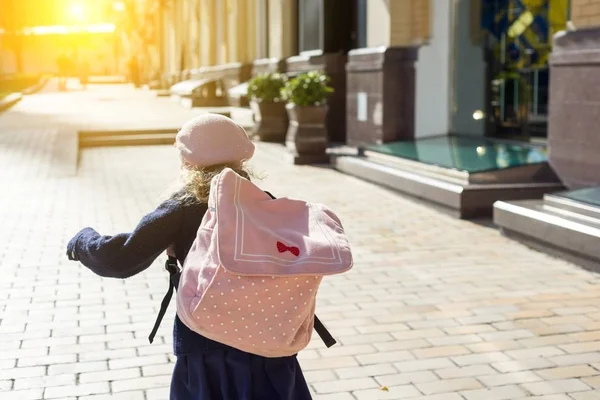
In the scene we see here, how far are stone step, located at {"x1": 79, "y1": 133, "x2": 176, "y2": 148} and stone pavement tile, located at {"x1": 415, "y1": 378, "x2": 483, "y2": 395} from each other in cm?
1424

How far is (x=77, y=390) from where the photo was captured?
430cm

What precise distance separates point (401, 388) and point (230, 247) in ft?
6.31

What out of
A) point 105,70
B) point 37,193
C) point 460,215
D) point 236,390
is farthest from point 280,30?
point 105,70

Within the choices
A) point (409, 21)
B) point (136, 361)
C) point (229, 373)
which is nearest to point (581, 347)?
point (136, 361)

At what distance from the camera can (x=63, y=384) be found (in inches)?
173

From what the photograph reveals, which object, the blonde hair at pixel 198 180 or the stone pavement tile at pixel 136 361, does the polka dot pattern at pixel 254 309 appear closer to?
the blonde hair at pixel 198 180

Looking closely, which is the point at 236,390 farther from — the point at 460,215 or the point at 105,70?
the point at 105,70

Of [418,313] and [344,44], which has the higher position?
[344,44]

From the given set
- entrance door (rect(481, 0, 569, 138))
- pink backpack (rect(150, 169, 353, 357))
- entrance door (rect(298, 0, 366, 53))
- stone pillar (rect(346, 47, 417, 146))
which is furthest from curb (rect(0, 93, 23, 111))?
pink backpack (rect(150, 169, 353, 357))

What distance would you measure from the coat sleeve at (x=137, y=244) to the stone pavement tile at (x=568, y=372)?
→ 231cm

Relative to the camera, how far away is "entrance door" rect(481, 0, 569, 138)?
435 inches

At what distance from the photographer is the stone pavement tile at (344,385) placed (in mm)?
4309

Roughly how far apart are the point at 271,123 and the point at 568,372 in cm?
1298

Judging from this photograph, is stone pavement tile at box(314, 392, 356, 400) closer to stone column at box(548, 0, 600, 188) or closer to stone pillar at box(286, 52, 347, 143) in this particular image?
stone column at box(548, 0, 600, 188)
